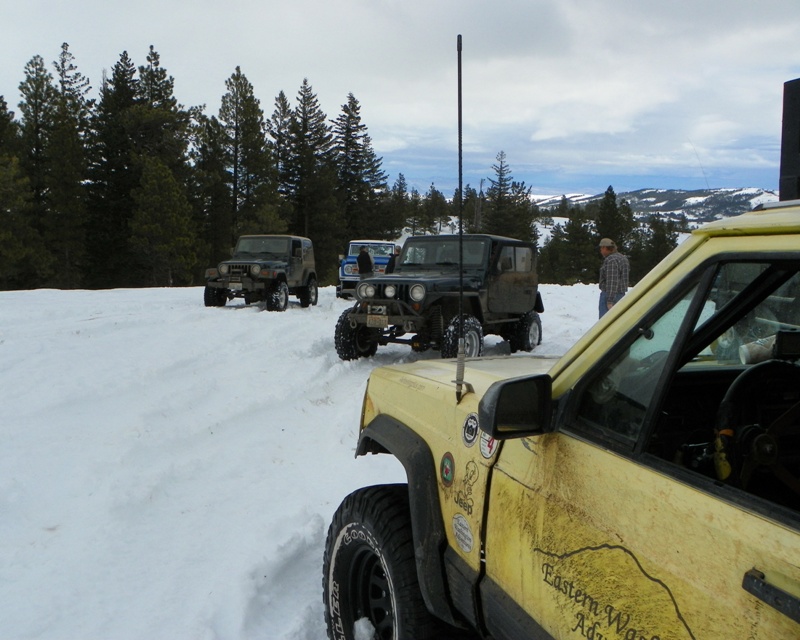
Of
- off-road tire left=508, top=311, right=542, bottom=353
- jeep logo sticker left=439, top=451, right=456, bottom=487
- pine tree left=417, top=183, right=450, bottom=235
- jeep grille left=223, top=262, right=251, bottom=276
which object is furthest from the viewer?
pine tree left=417, top=183, right=450, bottom=235

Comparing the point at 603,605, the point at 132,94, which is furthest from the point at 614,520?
the point at 132,94

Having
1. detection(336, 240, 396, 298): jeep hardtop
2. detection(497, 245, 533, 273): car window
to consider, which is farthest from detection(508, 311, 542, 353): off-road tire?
detection(336, 240, 396, 298): jeep hardtop

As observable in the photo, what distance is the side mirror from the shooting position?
1.56 m

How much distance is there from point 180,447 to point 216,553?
1.92m

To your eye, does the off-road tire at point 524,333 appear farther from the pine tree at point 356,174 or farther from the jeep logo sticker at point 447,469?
the pine tree at point 356,174

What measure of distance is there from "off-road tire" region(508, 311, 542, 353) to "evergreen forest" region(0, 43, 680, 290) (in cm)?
1758

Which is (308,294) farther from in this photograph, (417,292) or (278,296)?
(417,292)

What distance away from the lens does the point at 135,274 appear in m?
39.5

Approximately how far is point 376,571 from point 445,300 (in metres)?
6.35

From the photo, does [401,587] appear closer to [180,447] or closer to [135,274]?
[180,447]

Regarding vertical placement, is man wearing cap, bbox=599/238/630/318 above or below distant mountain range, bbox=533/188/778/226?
below

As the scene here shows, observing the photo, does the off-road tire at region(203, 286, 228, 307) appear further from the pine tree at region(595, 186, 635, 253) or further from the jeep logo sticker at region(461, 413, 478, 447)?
the pine tree at region(595, 186, 635, 253)

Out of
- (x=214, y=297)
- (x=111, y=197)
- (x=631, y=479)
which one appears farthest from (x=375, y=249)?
(x=111, y=197)

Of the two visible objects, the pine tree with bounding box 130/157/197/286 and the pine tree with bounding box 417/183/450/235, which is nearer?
the pine tree with bounding box 130/157/197/286
